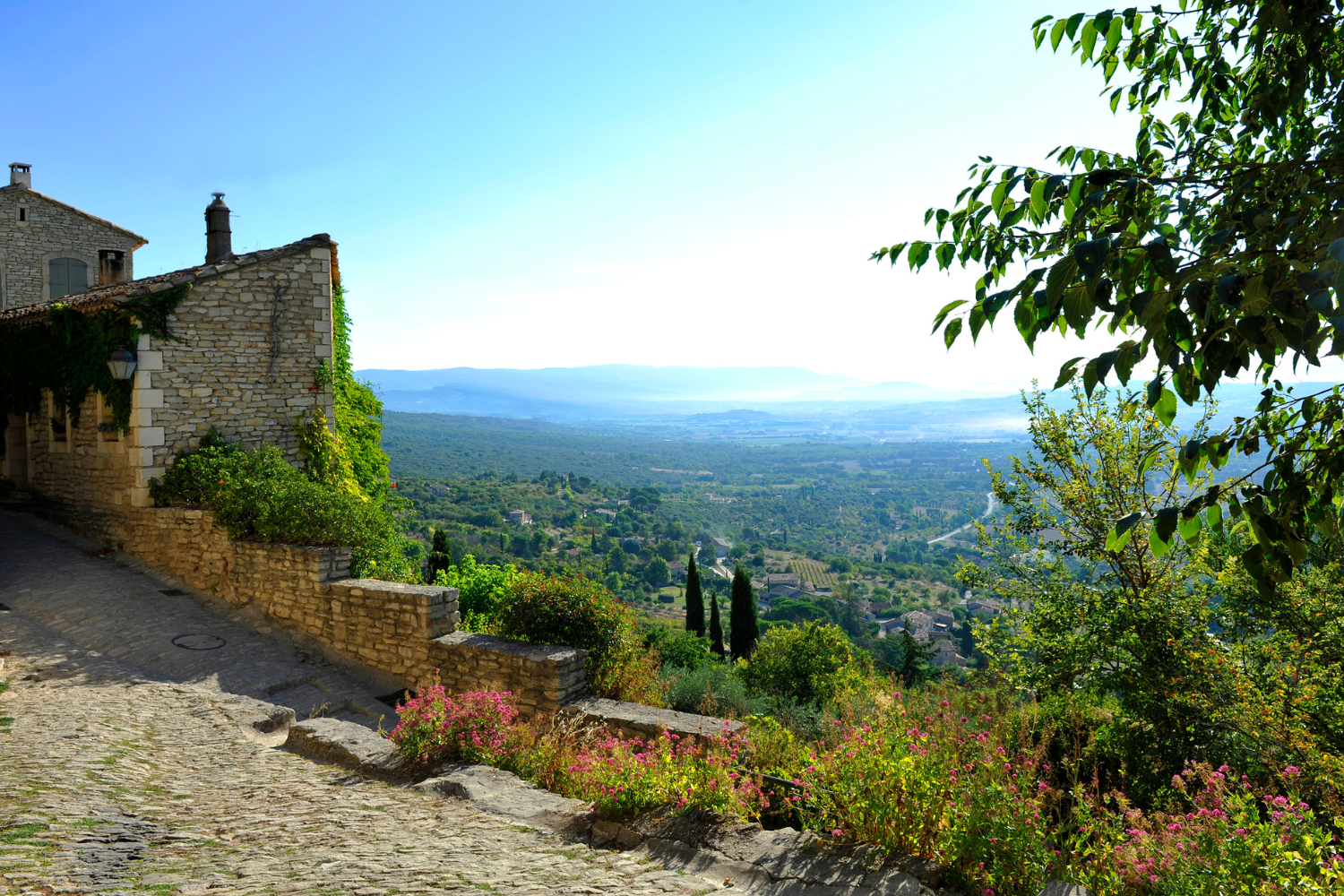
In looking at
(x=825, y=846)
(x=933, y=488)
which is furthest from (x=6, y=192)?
(x=933, y=488)

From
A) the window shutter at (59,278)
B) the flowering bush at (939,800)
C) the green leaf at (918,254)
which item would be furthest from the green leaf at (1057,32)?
the window shutter at (59,278)

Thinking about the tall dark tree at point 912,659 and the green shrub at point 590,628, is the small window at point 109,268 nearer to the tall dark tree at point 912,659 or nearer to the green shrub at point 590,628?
the green shrub at point 590,628

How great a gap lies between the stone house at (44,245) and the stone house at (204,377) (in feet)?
22.9

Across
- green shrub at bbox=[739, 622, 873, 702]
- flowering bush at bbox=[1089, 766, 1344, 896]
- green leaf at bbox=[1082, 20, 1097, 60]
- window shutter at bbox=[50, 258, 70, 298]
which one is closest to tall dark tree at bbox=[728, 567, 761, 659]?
green shrub at bbox=[739, 622, 873, 702]

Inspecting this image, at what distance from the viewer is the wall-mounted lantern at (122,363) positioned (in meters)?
10.3

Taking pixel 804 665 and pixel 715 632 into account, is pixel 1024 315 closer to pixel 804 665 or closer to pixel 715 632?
pixel 804 665

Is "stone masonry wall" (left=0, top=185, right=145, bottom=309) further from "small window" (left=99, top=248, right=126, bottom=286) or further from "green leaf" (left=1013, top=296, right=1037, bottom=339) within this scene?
"green leaf" (left=1013, top=296, right=1037, bottom=339)

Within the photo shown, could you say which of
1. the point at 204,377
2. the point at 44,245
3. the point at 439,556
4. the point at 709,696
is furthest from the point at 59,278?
the point at 709,696

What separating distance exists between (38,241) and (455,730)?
22.3m

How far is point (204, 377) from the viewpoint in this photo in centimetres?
1131

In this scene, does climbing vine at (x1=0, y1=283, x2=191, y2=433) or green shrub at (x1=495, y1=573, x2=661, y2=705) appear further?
climbing vine at (x1=0, y1=283, x2=191, y2=433)

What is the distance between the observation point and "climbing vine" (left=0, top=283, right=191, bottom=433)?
420 inches

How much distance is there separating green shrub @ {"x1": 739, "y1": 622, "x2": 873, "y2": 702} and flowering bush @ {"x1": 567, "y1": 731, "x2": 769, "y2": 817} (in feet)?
19.2

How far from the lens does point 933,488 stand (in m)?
112
